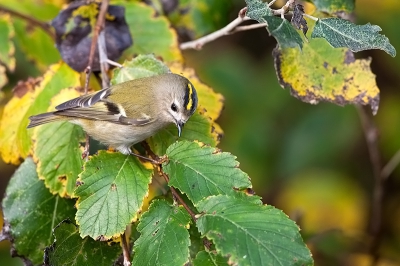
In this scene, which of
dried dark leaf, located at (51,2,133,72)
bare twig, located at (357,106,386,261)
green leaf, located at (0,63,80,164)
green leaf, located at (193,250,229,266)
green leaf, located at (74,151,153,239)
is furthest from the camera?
bare twig, located at (357,106,386,261)

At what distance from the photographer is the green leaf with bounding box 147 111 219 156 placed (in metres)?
2.06

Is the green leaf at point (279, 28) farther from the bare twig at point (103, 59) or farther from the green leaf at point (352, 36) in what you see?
the bare twig at point (103, 59)

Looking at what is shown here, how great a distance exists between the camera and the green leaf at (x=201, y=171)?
1690mm

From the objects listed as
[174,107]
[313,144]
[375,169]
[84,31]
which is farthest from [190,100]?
[313,144]

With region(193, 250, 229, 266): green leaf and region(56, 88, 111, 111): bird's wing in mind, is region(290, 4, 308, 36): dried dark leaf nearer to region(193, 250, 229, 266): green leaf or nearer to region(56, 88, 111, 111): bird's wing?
region(193, 250, 229, 266): green leaf

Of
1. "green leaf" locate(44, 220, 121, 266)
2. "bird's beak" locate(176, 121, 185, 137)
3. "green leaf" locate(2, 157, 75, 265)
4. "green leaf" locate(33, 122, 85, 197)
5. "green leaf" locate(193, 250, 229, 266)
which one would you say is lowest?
"green leaf" locate(2, 157, 75, 265)

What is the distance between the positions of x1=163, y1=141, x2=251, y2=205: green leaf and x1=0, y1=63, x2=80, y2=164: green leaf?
0.75 meters

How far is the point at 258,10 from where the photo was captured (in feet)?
5.41

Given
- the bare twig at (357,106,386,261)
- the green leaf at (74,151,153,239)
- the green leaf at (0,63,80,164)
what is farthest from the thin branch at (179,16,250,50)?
the bare twig at (357,106,386,261)

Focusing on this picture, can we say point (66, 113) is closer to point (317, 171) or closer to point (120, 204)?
point (120, 204)

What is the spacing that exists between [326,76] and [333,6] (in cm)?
29

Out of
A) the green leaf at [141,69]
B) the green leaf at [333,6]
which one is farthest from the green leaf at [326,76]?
the green leaf at [141,69]

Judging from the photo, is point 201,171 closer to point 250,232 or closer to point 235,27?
point 250,232

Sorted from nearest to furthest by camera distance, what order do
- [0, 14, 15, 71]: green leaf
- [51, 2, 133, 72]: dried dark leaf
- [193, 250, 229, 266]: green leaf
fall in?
[193, 250, 229, 266]: green leaf, [51, 2, 133, 72]: dried dark leaf, [0, 14, 15, 71]: green leaf
